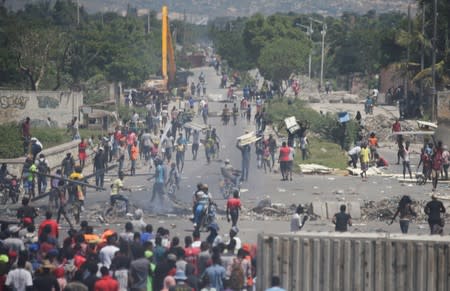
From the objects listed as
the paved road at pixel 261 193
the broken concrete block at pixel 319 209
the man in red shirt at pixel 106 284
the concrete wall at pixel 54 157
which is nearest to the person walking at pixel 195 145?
the paved road at pixel 261 193

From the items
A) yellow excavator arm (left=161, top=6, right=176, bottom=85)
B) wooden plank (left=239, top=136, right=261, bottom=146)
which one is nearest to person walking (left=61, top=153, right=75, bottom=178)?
wooden plank (left=239, top=136, right=261, bottom=146)

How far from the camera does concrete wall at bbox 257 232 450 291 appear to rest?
661 inches

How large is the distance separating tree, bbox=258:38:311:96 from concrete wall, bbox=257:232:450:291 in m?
54.2

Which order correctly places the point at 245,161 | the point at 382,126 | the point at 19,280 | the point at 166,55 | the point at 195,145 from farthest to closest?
1. the point at 166,55
2. the point at 382,126
3. the point at 195,145
4. the point at 245,161
5. the point at 19,280

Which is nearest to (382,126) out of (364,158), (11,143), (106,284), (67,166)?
(364,158)

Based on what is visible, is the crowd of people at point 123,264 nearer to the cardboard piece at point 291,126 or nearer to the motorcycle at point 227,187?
the motorcycle at point 227,187

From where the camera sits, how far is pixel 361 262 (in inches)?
669

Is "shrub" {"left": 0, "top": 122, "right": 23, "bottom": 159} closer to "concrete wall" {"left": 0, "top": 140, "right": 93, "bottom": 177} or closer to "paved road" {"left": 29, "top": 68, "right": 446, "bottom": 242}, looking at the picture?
"concrete wall" {"left": 0, "top": 140, "right": 93, "bottom": 177}

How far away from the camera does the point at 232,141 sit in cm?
4497

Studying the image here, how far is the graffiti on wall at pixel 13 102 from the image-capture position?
156 ft

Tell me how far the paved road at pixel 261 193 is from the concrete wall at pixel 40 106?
10.1m

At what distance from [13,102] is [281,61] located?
26960mm

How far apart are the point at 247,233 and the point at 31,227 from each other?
20.3ft

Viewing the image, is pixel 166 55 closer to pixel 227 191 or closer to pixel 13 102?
pixel 13 102
